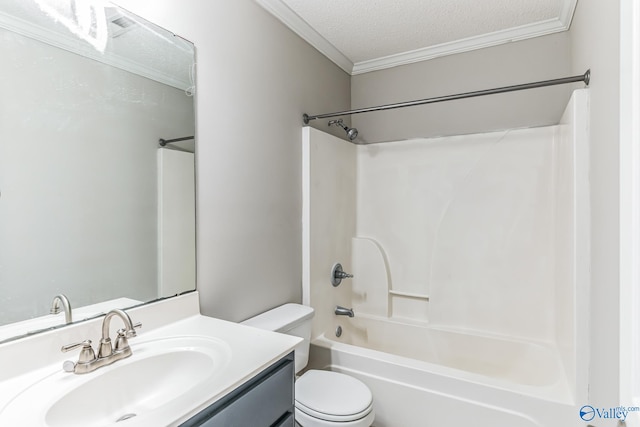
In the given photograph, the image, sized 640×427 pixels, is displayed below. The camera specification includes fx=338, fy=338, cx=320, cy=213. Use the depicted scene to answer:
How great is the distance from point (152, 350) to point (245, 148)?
102 centimetres

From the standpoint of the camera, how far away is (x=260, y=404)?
1.01m

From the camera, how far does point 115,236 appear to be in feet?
4.00

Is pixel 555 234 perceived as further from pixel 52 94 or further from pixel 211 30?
pixel 52 94

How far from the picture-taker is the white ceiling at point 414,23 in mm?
1935

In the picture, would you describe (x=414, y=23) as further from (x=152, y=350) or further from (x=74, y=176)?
(x=152, y=350)

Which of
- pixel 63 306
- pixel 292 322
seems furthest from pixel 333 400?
pixel 63 306

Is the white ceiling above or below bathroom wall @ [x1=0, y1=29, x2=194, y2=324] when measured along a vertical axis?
above

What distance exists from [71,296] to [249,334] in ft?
1.93

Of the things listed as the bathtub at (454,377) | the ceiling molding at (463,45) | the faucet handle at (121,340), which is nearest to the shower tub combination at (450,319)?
the bathtub at (454,377)

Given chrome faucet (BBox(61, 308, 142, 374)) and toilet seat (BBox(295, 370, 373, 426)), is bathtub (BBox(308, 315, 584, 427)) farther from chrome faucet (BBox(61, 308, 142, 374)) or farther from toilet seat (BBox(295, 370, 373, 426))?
chrome faucet (BBox(61, 308, 142, 374))

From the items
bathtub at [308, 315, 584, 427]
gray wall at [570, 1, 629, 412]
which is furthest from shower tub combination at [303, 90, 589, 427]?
gray wall at [570, 1, 629, 412]

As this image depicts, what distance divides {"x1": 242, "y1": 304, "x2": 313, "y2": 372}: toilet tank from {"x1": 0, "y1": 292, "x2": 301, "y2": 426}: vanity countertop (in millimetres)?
368

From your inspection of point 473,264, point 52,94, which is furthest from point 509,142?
point 52,94

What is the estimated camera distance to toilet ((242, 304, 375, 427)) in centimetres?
149
